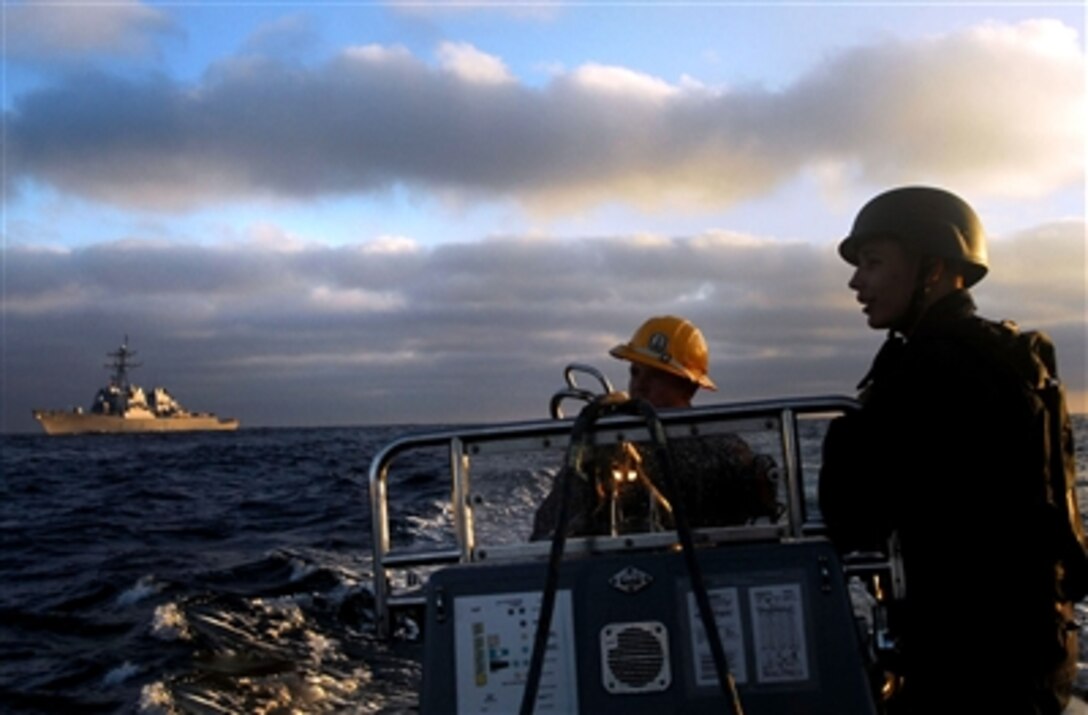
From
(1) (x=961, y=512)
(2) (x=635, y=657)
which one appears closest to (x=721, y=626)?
(2) (x=635, y=657)

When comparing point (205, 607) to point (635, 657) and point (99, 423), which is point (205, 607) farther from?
point (99, 423)

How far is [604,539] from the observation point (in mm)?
2904

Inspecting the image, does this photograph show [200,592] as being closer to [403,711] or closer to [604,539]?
[403,711]

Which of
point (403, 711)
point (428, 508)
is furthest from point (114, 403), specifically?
point (403, 711)

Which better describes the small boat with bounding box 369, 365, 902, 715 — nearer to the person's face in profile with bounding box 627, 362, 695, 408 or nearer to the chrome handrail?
the chrome handrail

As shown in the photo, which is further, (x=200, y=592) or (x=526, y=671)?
(x=200, y=592)

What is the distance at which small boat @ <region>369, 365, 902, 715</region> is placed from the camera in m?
2.65

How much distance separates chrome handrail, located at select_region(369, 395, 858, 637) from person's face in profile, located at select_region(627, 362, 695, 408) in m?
2.01

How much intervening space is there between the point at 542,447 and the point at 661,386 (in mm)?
2070

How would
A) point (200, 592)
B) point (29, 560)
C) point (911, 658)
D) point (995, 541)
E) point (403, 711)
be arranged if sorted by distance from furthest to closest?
point (29, 560) → point (200, 592) → point (403, 711) → point (911, 658) → point (995, 541)

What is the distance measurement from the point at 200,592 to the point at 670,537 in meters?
8.44

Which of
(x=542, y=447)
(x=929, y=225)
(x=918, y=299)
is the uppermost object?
(x=929, y=225)

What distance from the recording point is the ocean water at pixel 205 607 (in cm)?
730

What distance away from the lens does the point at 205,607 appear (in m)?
9.80
